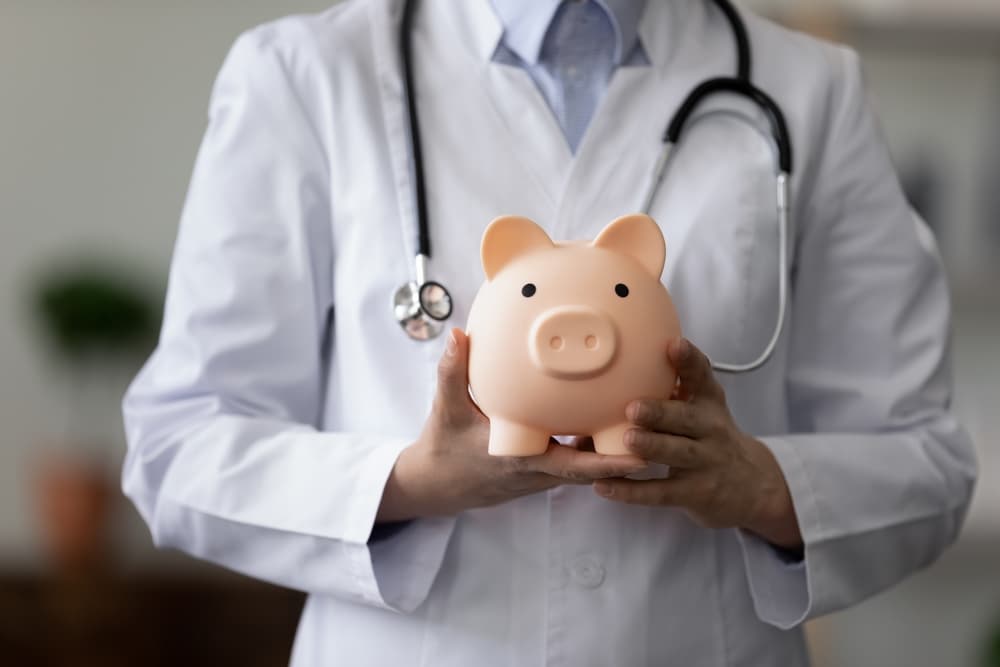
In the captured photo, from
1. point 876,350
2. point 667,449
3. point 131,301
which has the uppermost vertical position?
point 667,449

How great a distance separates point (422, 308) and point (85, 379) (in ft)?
5.20

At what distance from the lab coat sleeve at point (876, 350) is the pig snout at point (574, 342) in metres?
0.32

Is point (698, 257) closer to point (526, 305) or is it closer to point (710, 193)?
point (710, 193)

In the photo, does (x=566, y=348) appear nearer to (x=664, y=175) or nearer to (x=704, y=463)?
(x=704, y=463)

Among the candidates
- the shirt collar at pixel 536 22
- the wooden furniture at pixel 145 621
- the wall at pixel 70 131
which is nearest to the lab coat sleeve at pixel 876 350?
the shirt collar at pixel 536 22

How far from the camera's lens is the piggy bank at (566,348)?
26.8 inches

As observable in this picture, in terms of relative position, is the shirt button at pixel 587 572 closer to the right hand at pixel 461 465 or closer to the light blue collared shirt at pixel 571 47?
the right hand at pixel 461 465

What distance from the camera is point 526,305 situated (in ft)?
2.28

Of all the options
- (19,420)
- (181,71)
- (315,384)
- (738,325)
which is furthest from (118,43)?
(738,325)

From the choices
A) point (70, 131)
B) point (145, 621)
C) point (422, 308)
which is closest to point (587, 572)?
point (422, 308)

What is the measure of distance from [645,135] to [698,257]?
107mm

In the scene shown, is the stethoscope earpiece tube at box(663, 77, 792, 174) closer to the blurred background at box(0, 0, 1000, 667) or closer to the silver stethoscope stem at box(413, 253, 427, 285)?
the silver stethoscope stem at box(413, 253, 427, 285)

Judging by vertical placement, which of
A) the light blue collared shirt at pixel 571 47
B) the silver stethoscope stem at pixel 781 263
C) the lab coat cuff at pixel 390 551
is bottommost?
the lab coat cuff at pixel 390 551

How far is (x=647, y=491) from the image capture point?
0.77 meters
